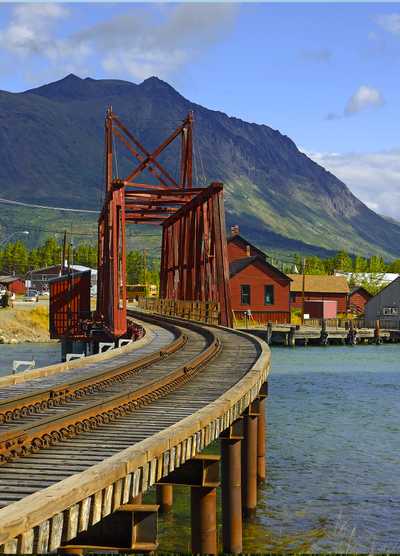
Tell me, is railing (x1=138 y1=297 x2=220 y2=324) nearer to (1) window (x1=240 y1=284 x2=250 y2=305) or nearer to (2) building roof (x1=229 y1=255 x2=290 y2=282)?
(2) building roof (x1=229 y1=255 x2=290 y2=282)

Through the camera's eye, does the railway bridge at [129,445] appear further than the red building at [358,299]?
No

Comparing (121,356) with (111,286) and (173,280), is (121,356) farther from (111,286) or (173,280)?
(173,280)

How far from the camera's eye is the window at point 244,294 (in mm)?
95125

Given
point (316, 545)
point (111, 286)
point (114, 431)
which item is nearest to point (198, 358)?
point (316, 545)

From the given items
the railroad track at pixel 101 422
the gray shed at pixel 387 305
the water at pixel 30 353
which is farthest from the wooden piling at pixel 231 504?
the gray shed at pixel 387 305

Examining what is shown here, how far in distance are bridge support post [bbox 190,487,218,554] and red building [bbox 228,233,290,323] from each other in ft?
264

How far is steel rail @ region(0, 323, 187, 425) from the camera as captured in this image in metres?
14.8

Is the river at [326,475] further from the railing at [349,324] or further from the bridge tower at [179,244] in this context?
the railing at [349,324]

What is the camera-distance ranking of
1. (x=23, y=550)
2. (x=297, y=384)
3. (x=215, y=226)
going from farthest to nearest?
(x=297, y=384) < (x=215, y=226) < (x=23, y=550)

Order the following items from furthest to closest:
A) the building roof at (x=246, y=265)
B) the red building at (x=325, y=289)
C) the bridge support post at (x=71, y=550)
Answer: the red building at (x=325, y=289)
the building roof at (x=246, y=265)
the bridge support post at (x=71, y=550)

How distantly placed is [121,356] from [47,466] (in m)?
16.4

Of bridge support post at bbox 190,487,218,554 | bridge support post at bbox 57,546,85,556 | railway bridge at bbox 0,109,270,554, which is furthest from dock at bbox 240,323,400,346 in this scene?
bridge support post at bbox 57,546,85,556

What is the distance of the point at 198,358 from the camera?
2373cm

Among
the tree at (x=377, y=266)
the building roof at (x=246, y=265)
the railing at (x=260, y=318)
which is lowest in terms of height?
the railing at (x=260, y=318)
